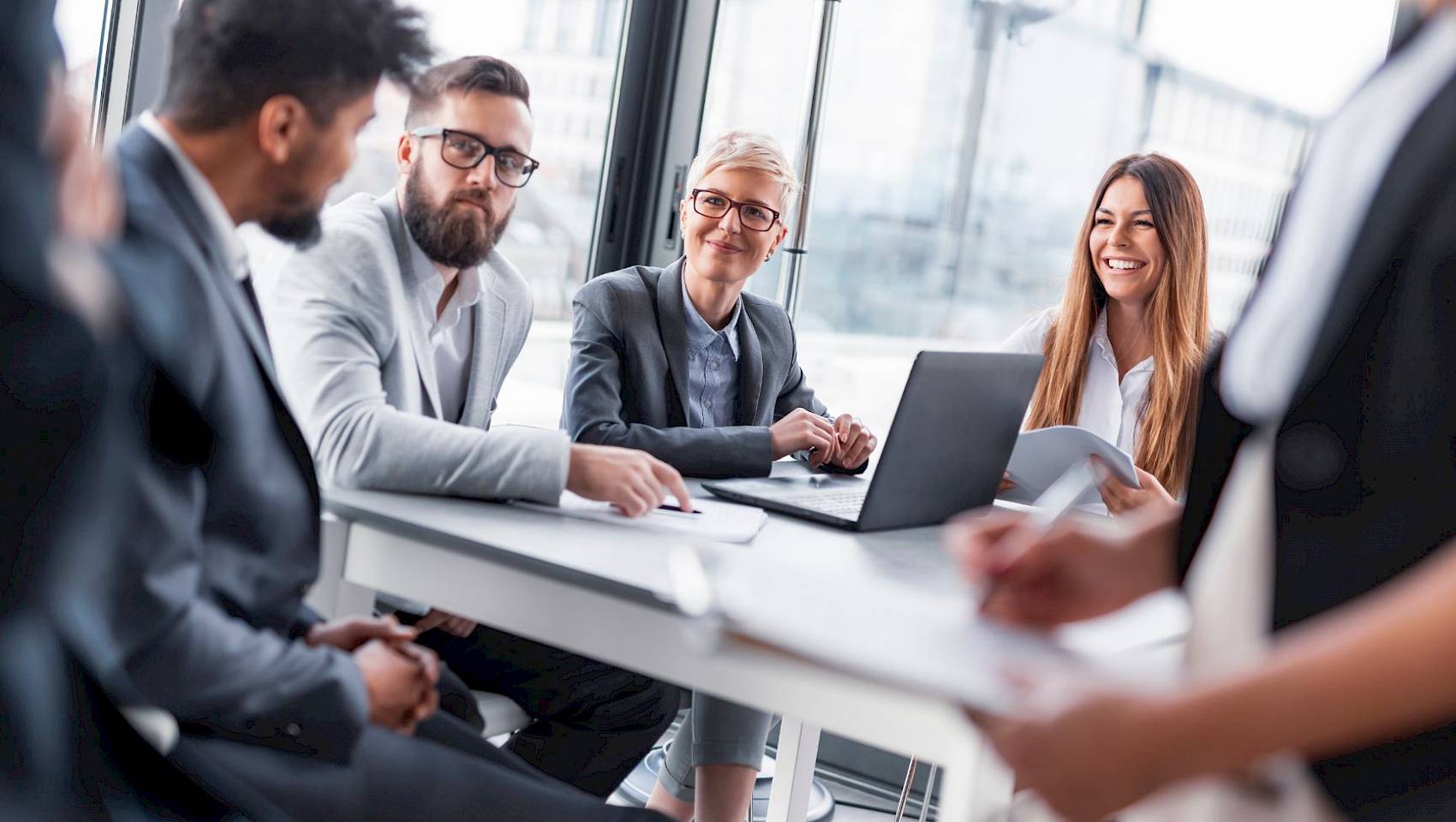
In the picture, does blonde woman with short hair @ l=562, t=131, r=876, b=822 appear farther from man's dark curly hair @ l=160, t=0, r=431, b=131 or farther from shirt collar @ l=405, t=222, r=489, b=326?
man's dark curly hair @ l=160, t=0, r=431, b=131

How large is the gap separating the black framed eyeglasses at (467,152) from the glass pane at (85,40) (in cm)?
71

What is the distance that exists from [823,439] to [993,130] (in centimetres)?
143


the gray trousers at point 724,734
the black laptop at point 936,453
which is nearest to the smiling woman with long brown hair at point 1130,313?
the black laptop at point 936,453

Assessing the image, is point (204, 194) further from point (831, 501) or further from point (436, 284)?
point (831, 501)

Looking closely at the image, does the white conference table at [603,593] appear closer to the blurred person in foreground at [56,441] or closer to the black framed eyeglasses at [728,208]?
the blurred person in foreground at [56,441]

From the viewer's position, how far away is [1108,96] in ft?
10.8

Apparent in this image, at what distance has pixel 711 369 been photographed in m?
2.62

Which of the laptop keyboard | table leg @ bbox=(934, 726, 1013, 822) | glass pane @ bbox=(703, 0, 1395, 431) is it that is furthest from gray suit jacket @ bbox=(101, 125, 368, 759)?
glass pane @ bbox=(703, 0, 1395, 431)

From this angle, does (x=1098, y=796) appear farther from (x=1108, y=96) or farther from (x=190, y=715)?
(x=1108, y=96)

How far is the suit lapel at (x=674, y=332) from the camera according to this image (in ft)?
8.12

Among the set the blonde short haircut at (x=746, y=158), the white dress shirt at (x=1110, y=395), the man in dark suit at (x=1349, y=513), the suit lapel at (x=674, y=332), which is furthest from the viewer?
the white dress shirt at (x=1110, y=395)

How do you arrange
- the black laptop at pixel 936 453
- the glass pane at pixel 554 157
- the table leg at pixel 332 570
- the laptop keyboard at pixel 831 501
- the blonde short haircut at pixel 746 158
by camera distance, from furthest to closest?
the glass pane at pixel 554 157
the blonde short haircut at pixel 746 158
the laptop keyboard at pixel 831 501
the black laptop at pixel 936 453
the table leg at pixel 332 570

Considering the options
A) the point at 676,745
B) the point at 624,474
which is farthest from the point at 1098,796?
the point at 676,745

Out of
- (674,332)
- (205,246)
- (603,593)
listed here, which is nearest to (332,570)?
A: (603,593)
